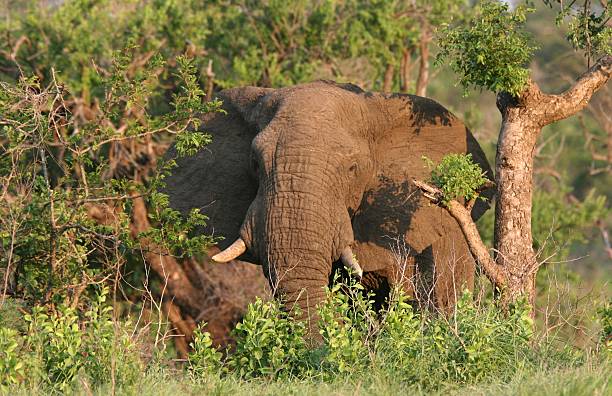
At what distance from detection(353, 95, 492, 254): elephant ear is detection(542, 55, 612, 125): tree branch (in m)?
0.88

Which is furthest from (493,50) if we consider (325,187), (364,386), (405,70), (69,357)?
(405,70)

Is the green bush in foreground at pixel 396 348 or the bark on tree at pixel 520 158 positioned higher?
the bark on tree at pixel 520 158

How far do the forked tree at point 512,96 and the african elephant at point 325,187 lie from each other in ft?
1.41

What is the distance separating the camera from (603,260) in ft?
80.1

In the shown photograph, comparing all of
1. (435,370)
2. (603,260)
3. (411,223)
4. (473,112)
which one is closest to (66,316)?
(435,370)

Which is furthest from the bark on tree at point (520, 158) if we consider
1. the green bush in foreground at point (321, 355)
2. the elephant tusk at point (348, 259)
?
the green bush in foreground at point (321, 355)

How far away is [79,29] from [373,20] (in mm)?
3334

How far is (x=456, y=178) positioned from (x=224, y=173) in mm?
2039

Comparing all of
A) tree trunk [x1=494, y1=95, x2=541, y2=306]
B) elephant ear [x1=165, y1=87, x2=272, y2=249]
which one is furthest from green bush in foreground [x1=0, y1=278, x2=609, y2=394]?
elephant ear [x1=165, y1=87, x2=272, y2=249]

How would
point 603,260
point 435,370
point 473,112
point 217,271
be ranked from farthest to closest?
point 603,260 < point 473,112 < point 217,271 < point 435,370

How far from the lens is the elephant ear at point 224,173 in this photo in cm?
873

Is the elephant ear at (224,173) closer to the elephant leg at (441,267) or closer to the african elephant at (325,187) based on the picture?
the african elephant at (325,187)

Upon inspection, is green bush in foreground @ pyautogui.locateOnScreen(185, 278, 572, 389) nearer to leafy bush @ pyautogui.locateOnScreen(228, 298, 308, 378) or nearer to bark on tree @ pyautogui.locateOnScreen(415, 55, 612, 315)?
leafy bush @ pyautogui.locateOnScreen(228, 298, 308, 378)

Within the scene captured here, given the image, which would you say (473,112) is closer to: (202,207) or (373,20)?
(373,20)
